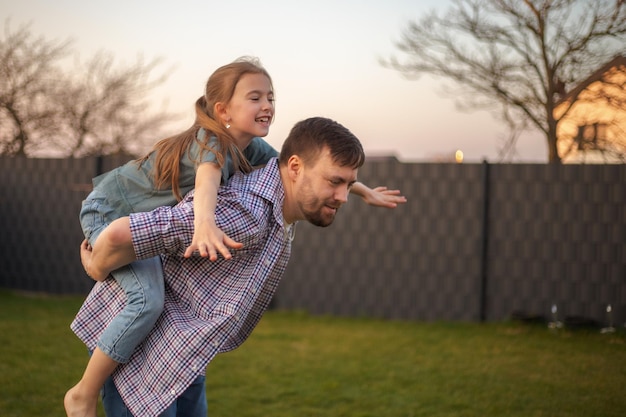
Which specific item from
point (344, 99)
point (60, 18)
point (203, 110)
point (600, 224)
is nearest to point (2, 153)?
point (60, 18)

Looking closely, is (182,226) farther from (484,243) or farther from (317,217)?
(484,243)

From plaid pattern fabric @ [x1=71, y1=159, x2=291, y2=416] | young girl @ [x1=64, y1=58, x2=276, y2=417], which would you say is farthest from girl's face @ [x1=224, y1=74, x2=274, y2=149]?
plaid pattern fabric @ [x1=71, y1=159, x2=291, y2=416]

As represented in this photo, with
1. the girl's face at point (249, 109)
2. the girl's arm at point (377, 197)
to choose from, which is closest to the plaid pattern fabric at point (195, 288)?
the girl's face at point (249, 109)

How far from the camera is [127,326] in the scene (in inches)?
84.1

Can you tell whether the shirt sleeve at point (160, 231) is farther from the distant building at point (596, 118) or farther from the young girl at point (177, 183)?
the distant building at point (596, 118)

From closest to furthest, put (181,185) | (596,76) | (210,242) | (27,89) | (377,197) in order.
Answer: (210,242)
(181,185)
(377,197)
(596,76)
(27,89)

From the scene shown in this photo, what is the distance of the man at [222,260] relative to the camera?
2066 mm

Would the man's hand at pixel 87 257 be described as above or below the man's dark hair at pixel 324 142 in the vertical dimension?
below

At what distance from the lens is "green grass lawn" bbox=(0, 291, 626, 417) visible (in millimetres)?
4230

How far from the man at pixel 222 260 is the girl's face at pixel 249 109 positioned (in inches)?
11.3

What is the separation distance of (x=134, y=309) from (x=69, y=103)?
42.6 feet

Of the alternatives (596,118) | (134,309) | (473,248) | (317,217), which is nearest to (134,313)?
(134,309)

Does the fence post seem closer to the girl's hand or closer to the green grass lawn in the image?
the green grass lawn

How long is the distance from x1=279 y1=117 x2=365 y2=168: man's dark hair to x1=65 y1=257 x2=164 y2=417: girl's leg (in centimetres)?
60
